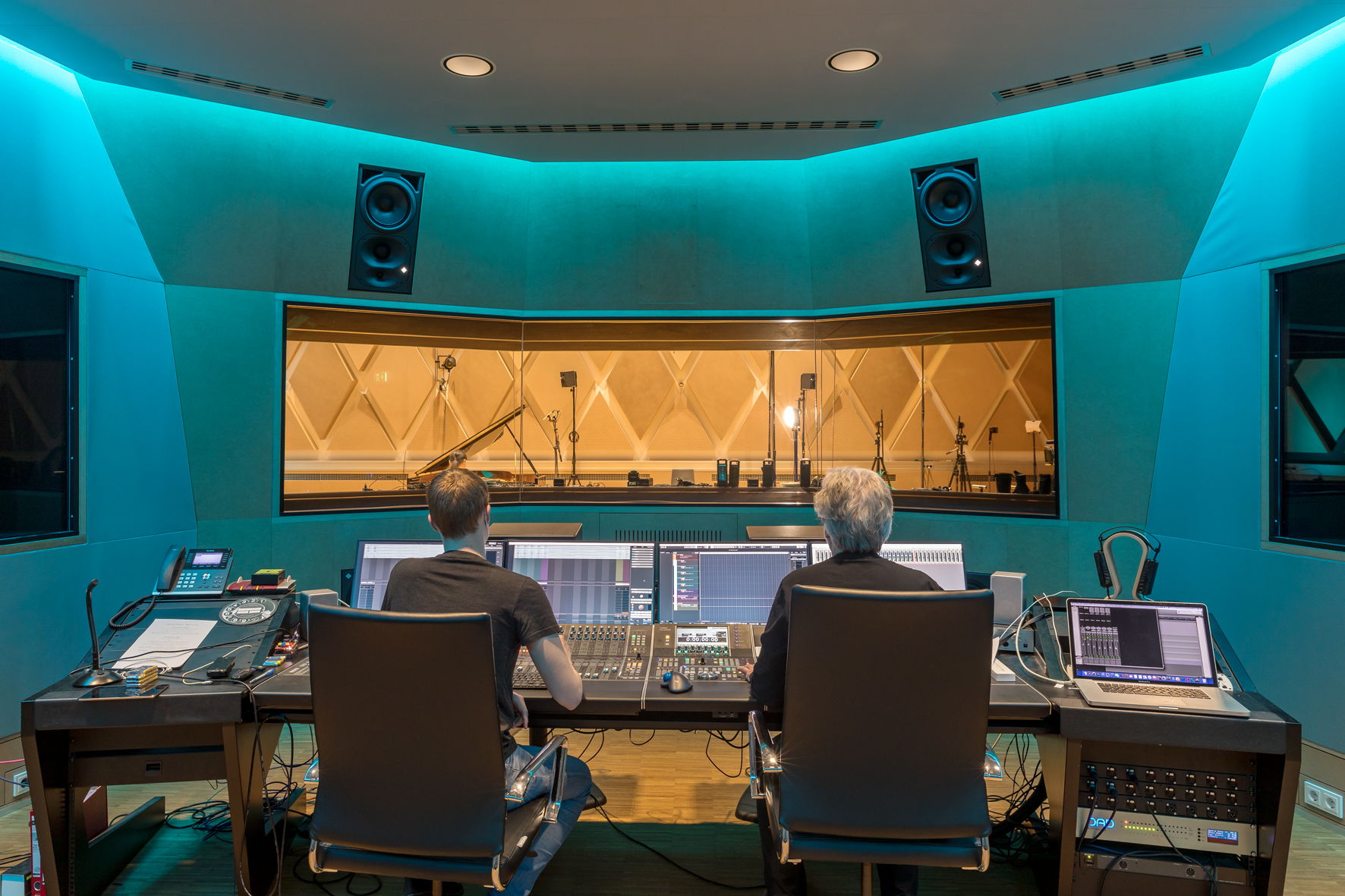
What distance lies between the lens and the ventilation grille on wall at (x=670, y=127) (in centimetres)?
387

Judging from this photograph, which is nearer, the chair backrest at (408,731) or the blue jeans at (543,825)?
the chair backrest at (408,731)

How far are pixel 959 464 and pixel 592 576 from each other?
3846mm

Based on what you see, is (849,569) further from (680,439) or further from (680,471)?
(680,439)

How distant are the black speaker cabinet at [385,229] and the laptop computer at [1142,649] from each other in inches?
154

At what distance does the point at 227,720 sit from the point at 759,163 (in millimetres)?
4169

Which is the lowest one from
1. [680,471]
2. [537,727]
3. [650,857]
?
[650,857]

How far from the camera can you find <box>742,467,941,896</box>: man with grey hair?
1.83 metres

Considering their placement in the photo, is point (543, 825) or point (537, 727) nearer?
point (543, 825)

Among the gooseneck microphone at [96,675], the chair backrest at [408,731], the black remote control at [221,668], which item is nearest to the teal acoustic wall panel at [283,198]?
the gooseneck microphone at [96,675]

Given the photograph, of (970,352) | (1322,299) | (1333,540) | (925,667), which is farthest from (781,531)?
(970,352)

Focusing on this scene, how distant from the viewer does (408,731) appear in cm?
157

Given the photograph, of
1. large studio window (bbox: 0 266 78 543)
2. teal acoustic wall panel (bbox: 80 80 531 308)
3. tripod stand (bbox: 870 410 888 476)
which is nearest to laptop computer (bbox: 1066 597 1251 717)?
tripod stand (bbox: 870 410 888 476)

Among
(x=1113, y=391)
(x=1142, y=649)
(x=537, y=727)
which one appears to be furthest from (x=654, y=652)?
(x=1113, y=391)

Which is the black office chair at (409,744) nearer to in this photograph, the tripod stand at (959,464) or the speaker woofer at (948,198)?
the speaker woofer at (948,198)
